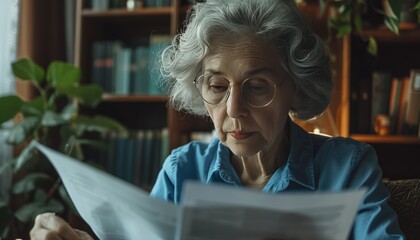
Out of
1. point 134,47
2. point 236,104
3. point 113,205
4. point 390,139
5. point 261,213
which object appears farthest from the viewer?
point 134,47

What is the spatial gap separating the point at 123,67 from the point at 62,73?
365mm

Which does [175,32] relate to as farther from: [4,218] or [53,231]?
[53,231]

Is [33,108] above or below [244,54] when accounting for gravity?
below

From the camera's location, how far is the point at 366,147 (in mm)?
979

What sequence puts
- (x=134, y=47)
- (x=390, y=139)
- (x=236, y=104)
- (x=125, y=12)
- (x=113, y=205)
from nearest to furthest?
(x=113, y=205) < (x=236, y=104) < (x=390, y=139) < (x=125, y=12) < (x=134, y=47)

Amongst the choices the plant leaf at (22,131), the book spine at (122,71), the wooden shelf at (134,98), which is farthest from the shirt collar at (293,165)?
the book spine at (122,71)

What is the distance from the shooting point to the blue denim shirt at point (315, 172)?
88cm

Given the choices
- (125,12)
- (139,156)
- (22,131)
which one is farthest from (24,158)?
(125,12)

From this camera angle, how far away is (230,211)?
58 centimetres

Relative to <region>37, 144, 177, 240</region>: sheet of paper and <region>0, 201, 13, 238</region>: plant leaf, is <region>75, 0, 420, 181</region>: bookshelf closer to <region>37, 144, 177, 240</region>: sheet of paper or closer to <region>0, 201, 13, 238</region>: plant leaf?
<region>0, 201, 13, 238</region>: plant leaf

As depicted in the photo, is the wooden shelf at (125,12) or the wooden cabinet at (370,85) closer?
the wooden cabinet at (370,85)

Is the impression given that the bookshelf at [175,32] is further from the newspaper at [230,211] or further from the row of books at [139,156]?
the newspaper at [230,211]

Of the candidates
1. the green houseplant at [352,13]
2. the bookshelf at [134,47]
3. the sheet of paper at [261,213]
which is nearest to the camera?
the sheet of paper at [261,213]

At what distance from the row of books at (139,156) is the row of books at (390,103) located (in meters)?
0.92
